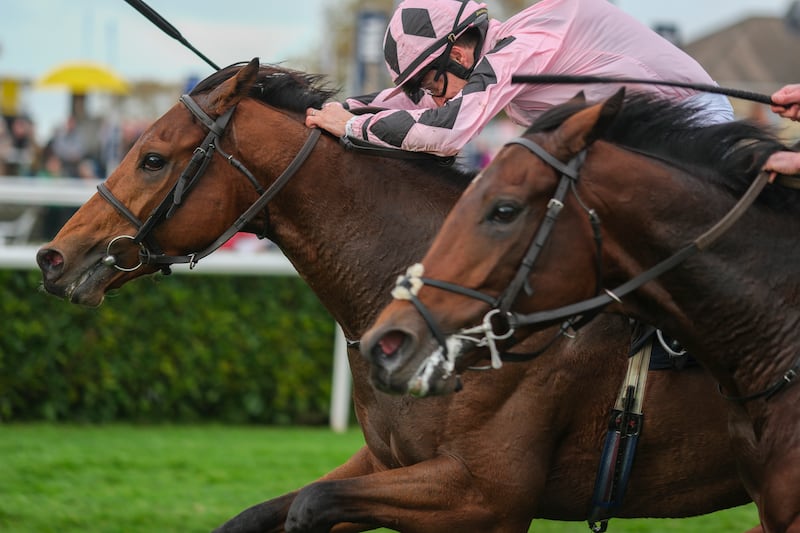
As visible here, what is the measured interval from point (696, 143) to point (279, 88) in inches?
60.1

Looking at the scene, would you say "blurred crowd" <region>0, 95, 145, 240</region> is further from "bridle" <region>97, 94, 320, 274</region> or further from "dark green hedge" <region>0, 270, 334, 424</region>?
"bridle" <region>97, 94, 320, 274</region>

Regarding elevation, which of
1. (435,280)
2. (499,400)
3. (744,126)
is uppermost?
(744,126)

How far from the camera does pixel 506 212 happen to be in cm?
302

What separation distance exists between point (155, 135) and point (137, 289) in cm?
420

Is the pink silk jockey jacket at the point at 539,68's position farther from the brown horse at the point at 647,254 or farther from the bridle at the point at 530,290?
the bridle at the point at 530,290

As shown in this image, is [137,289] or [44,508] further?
[137,289]

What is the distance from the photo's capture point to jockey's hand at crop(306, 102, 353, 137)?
402 cm

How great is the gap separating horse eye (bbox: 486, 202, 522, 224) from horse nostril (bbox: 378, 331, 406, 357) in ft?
1.25

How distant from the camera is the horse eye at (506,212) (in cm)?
301

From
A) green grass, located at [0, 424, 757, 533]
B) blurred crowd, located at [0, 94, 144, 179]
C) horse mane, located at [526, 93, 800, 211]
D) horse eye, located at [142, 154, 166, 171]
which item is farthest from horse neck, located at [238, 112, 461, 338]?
blurred crowd, located at [0, 94, 144, 179]

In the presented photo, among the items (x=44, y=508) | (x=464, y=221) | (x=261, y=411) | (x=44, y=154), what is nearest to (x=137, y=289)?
(x=261, y=411)

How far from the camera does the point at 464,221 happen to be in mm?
3045

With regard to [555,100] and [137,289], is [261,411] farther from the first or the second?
[555,100]

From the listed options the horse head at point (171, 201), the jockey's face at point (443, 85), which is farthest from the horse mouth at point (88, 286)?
the jockey's face at point (443, 85)
